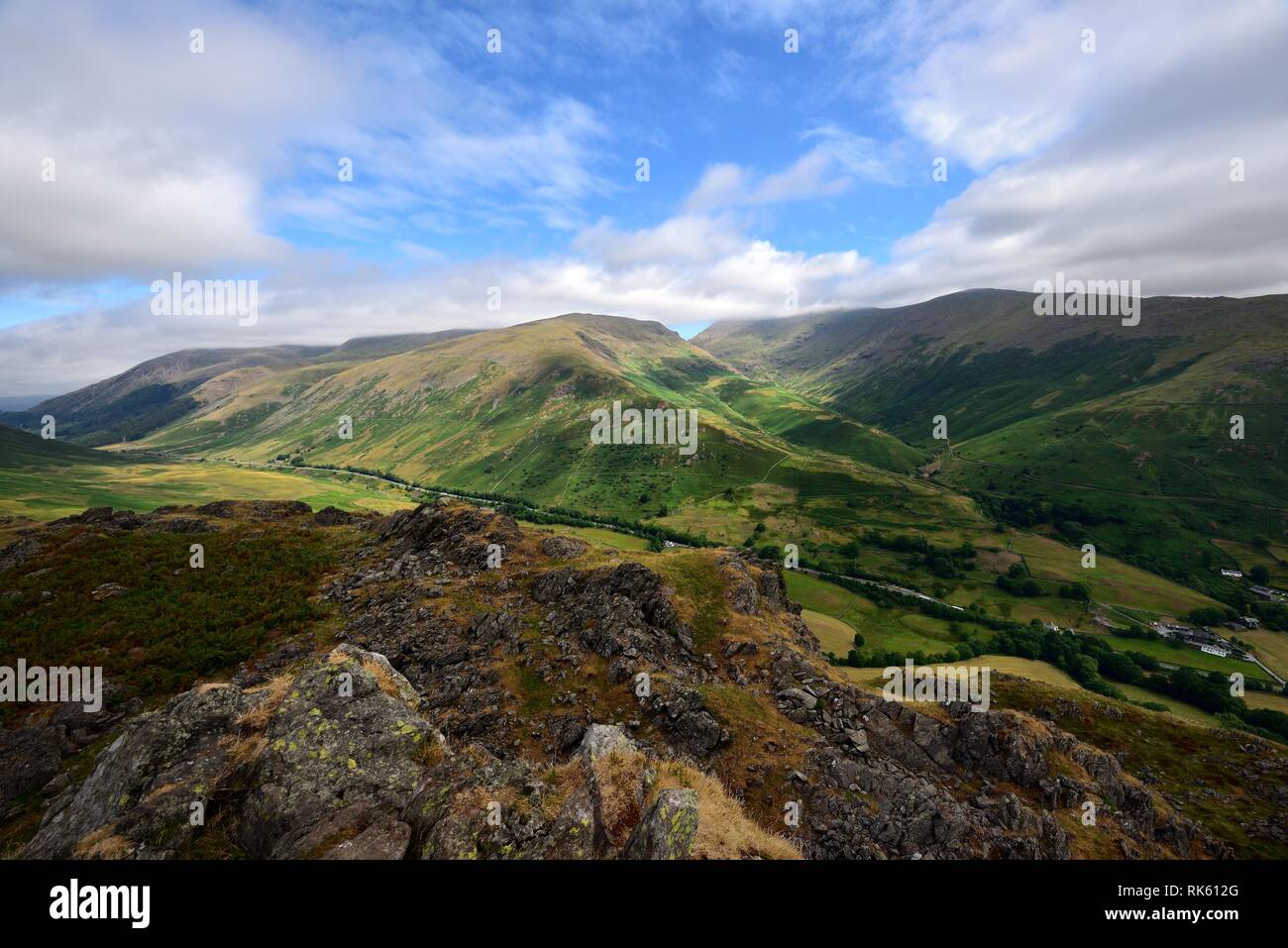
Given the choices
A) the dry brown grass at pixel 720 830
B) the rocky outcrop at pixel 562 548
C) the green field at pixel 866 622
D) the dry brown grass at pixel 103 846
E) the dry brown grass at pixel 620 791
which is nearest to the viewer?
the dry brown grass at pixel 720 830

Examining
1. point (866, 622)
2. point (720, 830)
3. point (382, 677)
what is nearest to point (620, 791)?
point (720, 830)

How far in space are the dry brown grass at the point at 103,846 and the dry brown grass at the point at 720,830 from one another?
14.9m

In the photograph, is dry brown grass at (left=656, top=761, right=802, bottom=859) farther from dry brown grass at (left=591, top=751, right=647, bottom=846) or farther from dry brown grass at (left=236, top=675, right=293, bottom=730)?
dry brown grass at (left=236, top=675, right=293, bottom=730)

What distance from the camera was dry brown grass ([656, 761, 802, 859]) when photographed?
12.1 metres

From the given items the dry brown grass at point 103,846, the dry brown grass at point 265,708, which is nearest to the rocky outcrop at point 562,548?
the dry brown grass at point 265,708

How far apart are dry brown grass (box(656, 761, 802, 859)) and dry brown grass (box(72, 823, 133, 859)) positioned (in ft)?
49.0

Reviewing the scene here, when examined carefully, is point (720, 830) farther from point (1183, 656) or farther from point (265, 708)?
point (1183, 656)

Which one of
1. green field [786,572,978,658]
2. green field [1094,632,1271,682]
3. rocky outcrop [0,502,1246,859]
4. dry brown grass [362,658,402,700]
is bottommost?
green field [1094,632,1271,682]

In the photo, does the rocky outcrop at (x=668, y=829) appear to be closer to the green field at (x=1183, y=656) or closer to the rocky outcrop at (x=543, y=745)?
the rocky outcrop at (x=543, y=745)

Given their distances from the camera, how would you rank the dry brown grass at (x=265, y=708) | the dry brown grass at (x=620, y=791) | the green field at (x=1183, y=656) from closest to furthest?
the dry brown grass at (x=620, y=791), the dry brown grass at (x=265, y=708), the green field at (x=1183, y=656)

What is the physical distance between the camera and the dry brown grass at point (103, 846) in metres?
13.3

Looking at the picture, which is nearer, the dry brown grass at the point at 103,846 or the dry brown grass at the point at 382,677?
the dry brown grass at the point at 103,846

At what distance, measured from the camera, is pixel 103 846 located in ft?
44.4

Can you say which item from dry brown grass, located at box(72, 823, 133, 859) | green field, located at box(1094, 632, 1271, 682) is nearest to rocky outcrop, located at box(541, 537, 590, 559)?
dry brown grass, located at box(72, 823, 133, 859)
